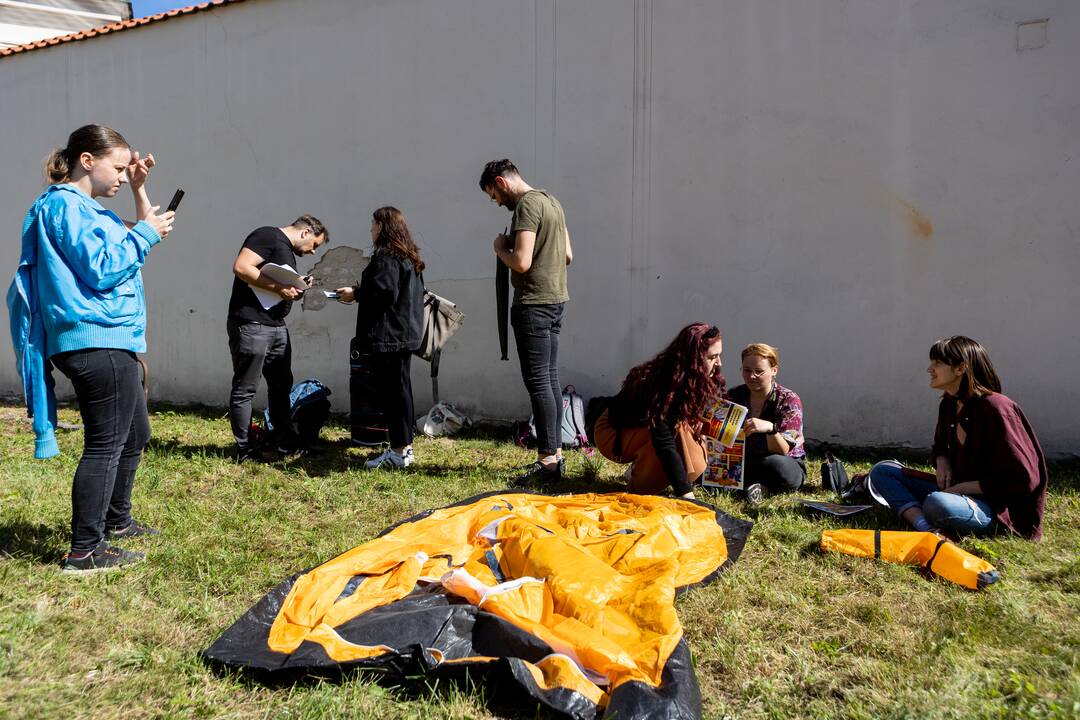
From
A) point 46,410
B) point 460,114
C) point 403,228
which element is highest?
point 460,114

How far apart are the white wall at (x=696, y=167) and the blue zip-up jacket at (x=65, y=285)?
4163 millimetres

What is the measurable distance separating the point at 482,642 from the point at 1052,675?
1761mm

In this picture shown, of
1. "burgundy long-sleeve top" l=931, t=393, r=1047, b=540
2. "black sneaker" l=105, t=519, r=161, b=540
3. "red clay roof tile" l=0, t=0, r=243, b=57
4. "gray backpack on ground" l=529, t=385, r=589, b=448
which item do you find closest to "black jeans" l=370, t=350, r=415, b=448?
"gray backpack on ground" l=529, t=385, r=589, b=448

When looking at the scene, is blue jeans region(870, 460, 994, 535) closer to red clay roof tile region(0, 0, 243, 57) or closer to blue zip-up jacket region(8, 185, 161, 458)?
blue zip-up jacket region(8, 185, 161, 458)

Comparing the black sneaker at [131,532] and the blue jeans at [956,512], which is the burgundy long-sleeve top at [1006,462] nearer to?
the blue jeans at [956,512]

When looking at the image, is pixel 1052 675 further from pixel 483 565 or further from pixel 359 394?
pixel 359 394

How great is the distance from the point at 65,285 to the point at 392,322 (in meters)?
2.34

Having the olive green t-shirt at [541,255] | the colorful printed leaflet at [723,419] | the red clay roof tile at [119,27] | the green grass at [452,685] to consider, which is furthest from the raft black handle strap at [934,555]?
the red clay roof tile at [119,27]

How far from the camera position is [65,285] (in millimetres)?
2945

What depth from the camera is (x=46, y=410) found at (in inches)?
123

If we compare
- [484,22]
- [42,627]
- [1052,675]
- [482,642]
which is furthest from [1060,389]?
[42,627]

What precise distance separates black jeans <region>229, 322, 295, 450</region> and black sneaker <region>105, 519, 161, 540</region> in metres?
1.56

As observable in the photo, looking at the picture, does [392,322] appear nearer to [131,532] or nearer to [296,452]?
[296,452]

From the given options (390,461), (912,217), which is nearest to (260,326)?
(390,461)
